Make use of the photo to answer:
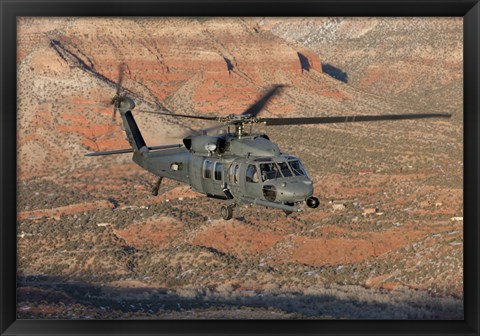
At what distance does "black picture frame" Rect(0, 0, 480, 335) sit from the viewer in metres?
15.7

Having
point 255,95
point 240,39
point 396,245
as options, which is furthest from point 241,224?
point 240,39

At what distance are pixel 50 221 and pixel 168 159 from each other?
4126 centimetres

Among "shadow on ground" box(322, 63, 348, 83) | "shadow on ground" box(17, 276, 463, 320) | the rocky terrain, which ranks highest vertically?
"shadow on ground" box(322, 63, 348, 83)

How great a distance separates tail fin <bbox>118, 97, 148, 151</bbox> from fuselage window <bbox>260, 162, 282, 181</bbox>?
331 inches

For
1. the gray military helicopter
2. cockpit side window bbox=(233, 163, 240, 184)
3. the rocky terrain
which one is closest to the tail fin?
the rocky terrain

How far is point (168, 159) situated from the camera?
2769 cm

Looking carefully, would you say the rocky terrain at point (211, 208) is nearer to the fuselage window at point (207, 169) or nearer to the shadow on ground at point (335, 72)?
the fuselage window at point (207, 169)

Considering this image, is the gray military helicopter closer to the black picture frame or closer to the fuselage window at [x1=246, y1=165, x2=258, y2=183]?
the fuselage window at [x1=246, y1=165, x2=258, y2=183]

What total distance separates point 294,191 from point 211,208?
45497 mm

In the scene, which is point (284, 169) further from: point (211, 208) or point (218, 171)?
point (211, 208)

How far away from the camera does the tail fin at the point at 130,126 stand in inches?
1222

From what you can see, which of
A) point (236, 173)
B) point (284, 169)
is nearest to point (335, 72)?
point (236, 173)
